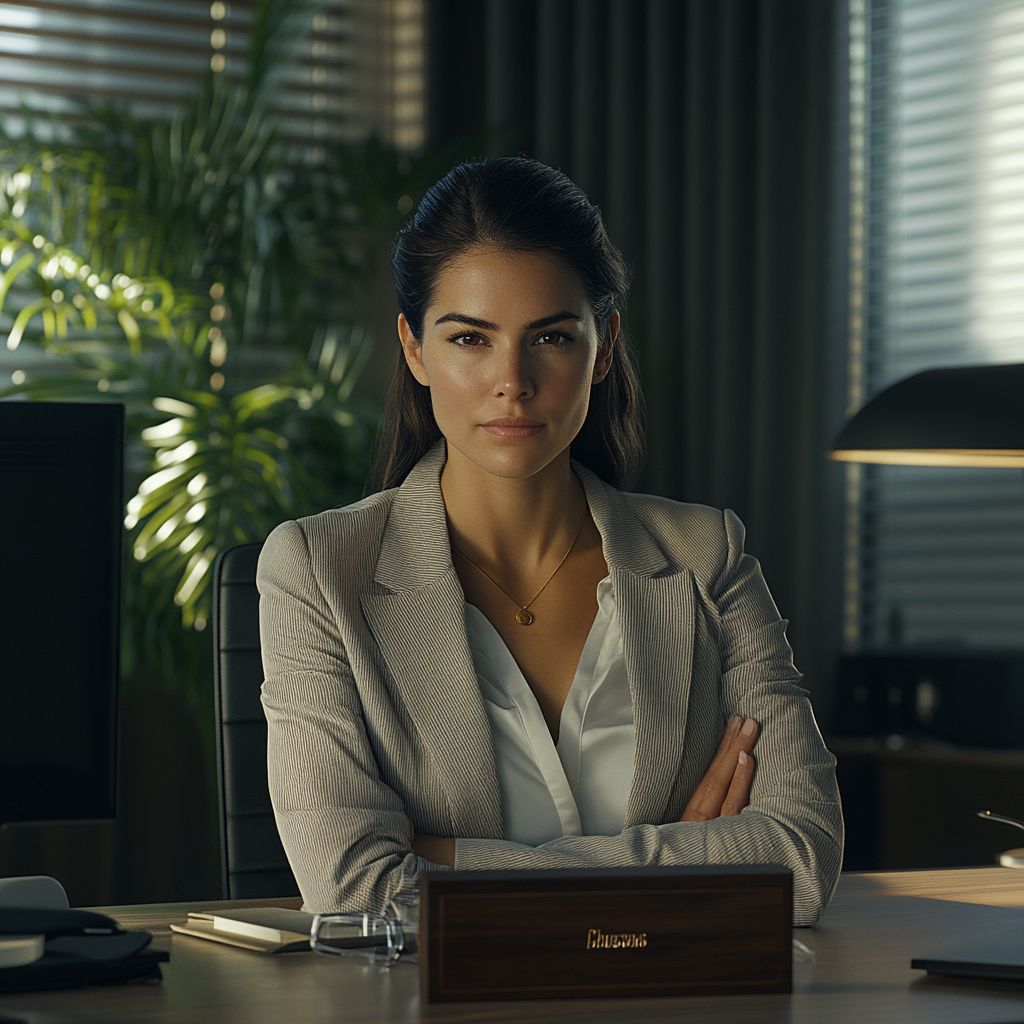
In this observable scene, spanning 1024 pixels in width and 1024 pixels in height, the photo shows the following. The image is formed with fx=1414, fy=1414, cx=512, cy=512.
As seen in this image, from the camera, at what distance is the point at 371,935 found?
1251 mm

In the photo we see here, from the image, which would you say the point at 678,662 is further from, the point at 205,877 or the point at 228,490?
the point at 205,877

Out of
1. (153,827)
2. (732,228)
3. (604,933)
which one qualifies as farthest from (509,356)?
(153,827)

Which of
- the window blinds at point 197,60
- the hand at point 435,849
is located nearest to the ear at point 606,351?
the hand at point 435,849

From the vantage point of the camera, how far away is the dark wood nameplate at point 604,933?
1.08m

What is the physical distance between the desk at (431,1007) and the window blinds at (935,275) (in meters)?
2.28

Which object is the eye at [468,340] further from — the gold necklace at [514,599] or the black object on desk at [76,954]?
the black object on desk at [76,954]

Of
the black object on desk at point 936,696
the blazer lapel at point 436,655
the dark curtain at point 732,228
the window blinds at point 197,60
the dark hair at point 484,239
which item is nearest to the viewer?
the blazer lapel at point 436,655

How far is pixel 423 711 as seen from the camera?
1.60 meters

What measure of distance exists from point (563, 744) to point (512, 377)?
436 mm

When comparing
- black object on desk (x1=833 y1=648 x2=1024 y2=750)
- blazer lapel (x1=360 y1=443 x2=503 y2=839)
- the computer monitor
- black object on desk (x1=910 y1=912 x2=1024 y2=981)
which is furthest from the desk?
black object on desk (x1=833 y1=648 x2=1024 y2=750)

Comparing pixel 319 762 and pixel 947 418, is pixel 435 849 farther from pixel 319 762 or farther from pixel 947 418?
pixel 947 418

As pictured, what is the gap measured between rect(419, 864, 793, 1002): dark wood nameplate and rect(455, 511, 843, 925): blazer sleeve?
30 cm

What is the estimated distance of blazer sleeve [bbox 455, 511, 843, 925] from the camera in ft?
4.74

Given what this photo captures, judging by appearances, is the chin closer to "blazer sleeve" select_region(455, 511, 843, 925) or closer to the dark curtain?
"blazer sleeve" select_region(455, 511, 843, 925)
